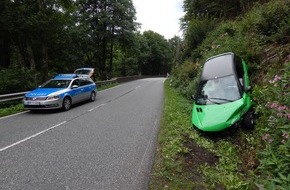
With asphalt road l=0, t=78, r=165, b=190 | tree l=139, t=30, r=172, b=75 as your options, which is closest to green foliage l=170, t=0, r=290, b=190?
asphalt road l=0, t=78, r=165, b=190

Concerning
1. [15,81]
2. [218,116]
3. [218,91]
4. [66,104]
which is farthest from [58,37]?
[218,116]

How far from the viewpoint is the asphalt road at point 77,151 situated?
443 centimetres

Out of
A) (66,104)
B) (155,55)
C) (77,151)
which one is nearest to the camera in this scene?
A: (77,151)

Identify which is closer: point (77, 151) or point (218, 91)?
point (77, 151)

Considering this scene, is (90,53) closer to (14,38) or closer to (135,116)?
(14,38)

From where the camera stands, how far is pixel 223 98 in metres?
7.42

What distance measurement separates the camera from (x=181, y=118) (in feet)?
29.5

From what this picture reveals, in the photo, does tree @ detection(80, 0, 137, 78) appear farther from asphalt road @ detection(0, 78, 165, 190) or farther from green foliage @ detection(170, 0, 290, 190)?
asphalt road @ detection(0, 78, 165, 190)

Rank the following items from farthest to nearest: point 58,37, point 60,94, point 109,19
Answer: point 109,19 → point 58,37 → point 60,94

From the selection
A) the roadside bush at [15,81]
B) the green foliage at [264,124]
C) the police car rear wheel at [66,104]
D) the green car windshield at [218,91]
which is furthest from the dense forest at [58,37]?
the green foliage at [264,124]

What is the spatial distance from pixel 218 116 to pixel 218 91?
4.56 feet

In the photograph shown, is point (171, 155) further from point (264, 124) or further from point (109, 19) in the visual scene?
point (109, 19)

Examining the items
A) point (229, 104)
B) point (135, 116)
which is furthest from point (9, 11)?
point (229, 104)

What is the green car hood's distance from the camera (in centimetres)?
642
